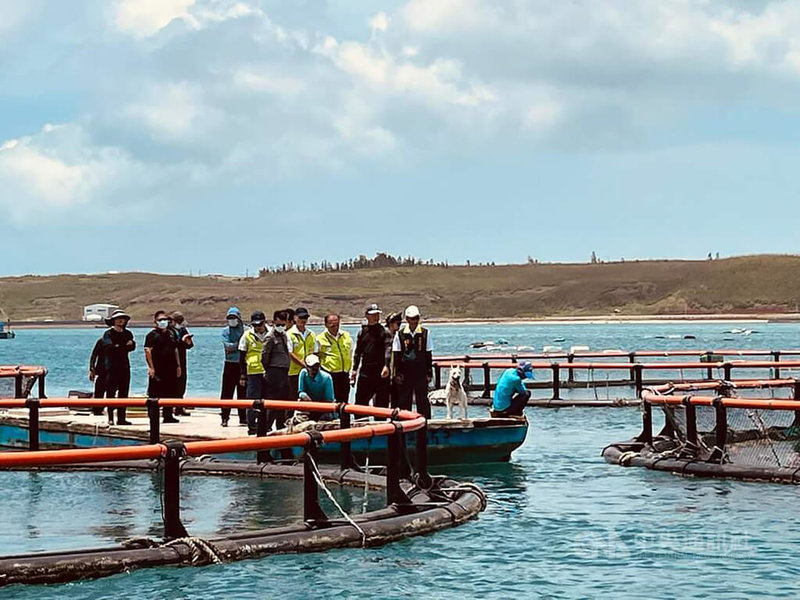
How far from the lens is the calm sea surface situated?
10.3 metres

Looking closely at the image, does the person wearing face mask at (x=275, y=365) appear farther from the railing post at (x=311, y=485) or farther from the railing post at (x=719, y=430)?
the railing post at (x=311, y=485)

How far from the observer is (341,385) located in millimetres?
18422

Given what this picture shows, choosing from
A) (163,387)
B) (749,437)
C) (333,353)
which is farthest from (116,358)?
(749,437)

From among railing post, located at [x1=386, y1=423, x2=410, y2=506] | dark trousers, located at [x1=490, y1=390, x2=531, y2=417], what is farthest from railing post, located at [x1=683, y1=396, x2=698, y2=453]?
railing post, located at [x1=386, y1=423, x2=410, y2=506]

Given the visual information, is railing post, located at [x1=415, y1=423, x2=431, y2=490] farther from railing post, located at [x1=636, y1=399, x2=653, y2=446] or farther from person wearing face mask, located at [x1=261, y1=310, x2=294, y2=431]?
railing post, located at [x1=636, y1=399, x2=653, y2=446]

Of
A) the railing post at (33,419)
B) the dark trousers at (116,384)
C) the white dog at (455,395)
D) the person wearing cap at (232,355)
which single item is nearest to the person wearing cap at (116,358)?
the dark trousers at (116,384)

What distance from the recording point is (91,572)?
10133 millimetres

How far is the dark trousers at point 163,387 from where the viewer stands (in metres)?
19.6

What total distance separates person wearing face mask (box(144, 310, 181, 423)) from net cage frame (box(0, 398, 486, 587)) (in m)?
4.98

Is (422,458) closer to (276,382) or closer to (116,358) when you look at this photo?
(276,382)

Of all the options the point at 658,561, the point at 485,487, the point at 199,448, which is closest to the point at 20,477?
the point at 485,487

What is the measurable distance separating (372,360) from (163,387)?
3.50 m

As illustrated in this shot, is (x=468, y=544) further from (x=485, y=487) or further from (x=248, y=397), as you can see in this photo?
(x=248, y=397)

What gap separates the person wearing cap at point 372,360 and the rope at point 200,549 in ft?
24.7
